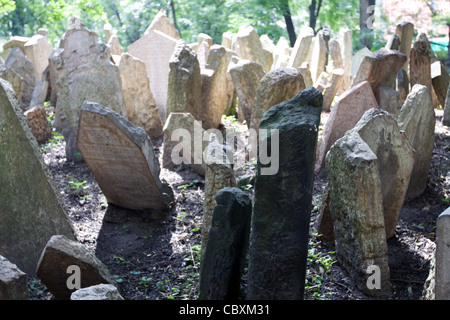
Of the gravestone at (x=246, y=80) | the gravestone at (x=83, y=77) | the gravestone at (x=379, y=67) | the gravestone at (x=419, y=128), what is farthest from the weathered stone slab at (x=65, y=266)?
the gravestone at (x=379, y=67)

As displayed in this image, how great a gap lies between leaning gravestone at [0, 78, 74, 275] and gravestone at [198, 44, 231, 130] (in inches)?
139

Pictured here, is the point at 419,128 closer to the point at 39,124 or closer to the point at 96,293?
the point at 96,293

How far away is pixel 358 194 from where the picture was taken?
4.00 metres

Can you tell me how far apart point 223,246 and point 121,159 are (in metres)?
2.33

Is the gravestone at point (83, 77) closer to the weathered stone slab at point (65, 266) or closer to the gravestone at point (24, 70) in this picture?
the weathered stone slab at point (65, 266)

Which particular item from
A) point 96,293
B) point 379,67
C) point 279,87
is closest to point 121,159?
point 279,87

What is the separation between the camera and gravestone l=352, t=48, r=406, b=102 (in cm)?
704

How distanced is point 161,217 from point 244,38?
5.81 metres

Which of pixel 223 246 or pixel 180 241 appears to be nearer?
pixel 223 246

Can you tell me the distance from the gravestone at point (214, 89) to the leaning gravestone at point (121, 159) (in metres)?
2.44

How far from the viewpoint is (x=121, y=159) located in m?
5.46

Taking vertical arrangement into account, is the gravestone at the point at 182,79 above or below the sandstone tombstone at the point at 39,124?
above

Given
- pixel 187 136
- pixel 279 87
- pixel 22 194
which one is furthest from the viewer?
pixel 187 136

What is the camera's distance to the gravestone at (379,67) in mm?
7043
